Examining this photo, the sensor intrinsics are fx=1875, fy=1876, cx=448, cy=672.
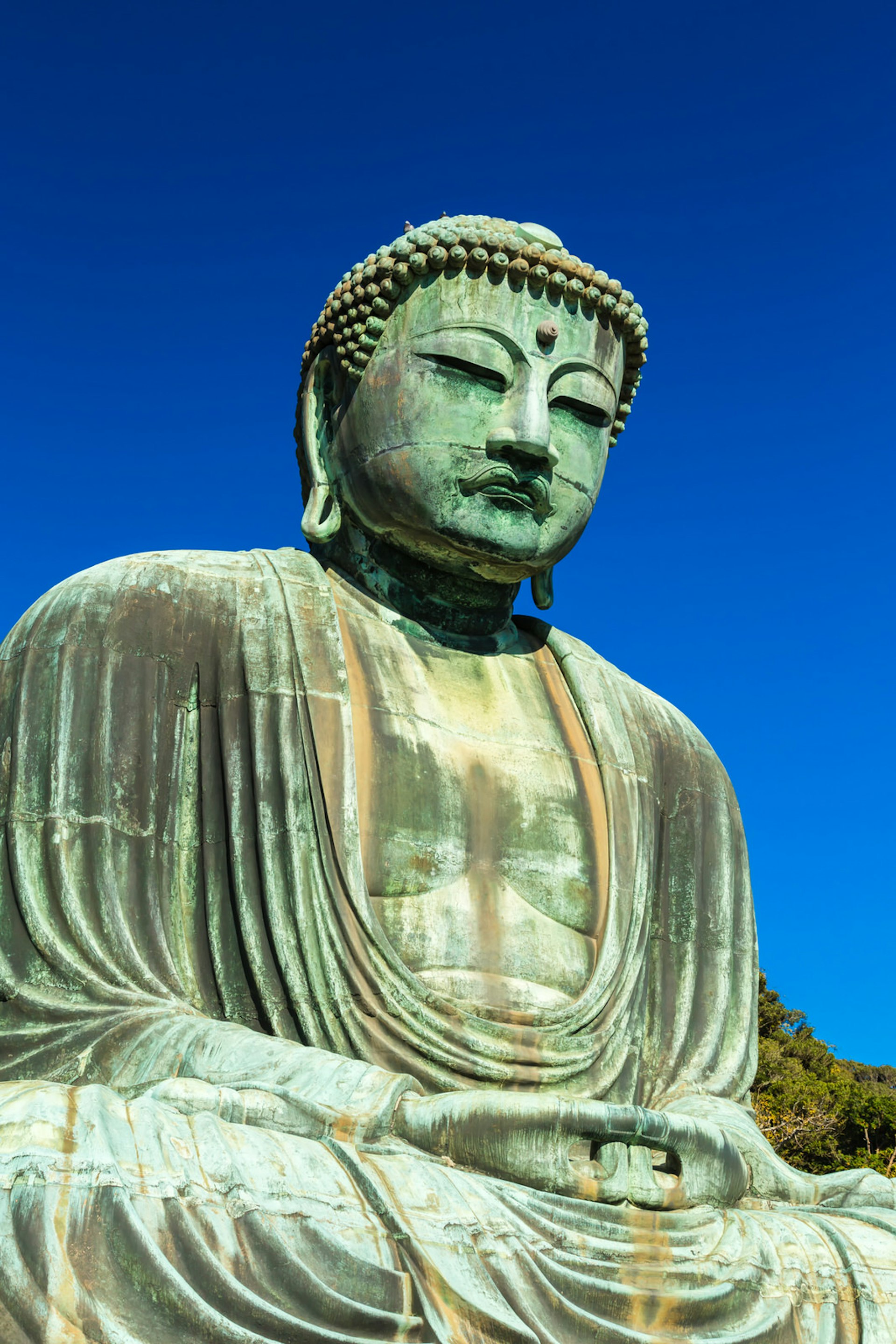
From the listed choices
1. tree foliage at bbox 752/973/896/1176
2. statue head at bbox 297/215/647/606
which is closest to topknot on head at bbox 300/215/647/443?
statue head at bbox 297/215/647/606

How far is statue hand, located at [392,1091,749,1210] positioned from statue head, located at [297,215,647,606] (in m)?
2.80

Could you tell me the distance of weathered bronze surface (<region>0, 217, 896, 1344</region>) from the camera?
19.7 ft

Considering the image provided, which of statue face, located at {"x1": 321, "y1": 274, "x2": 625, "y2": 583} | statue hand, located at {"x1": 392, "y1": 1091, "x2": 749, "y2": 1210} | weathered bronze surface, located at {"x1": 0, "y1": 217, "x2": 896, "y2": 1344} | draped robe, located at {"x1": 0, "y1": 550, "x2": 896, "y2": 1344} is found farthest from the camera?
statue face, located at {"x1": 321, "y1": 274, "x2": 625, "y2": 583}

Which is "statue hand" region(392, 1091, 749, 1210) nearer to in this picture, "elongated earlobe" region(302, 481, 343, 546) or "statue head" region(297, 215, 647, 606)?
"statue head" region(297, 215, 647, 606)

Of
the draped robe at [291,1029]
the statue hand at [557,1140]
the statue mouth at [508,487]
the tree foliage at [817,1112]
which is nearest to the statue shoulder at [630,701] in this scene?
the draped robe at [291,1029]

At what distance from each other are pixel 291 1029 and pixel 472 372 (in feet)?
10.1

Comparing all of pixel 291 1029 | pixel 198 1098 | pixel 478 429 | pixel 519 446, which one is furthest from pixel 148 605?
pixel 198 1098

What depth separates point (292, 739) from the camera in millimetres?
8031

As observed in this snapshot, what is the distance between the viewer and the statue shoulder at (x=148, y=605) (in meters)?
8.23

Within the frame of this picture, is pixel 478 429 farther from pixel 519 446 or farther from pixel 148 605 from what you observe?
pixel 148 605

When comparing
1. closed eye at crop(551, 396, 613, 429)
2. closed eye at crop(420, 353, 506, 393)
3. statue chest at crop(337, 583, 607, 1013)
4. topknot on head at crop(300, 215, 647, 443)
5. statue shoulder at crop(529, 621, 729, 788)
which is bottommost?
statue chest at crop(337, 583, 607, 1013)

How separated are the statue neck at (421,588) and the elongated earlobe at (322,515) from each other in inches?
3.1

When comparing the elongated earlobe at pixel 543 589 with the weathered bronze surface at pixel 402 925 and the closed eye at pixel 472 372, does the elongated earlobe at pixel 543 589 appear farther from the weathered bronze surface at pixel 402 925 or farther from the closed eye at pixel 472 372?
the closed eye at pixel 472 372

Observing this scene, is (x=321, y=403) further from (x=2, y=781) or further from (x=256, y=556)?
(x=2, y=781)
